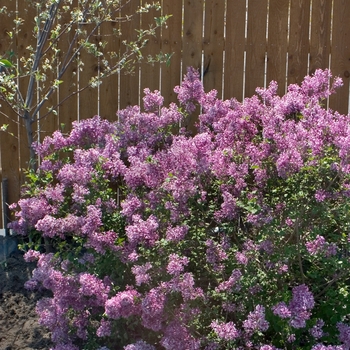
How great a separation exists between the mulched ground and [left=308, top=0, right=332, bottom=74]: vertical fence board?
2.45 m

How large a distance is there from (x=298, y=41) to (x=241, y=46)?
399 millimetres

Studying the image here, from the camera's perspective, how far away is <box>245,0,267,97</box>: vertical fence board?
4.34m

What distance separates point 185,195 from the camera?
274 centimetres

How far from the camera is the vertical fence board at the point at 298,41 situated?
14.1 ft

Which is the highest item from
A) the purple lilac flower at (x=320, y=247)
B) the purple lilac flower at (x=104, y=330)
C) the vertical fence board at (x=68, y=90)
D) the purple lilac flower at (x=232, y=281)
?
the vertical fence board at (x=68, y=90)

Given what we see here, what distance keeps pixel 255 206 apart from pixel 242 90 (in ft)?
6.52

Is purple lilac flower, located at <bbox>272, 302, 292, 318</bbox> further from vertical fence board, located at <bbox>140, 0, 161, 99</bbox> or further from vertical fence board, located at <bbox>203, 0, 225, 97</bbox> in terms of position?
vertical fence board, located at <bbox>140, 0, 161, 99</bbox>

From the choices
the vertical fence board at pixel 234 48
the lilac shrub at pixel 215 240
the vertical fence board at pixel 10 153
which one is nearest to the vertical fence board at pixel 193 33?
the vertical fence board at pixel 234 48

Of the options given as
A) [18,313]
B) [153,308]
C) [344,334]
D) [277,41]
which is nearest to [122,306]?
[153,308]

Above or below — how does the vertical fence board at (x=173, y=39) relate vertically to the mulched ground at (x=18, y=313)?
above

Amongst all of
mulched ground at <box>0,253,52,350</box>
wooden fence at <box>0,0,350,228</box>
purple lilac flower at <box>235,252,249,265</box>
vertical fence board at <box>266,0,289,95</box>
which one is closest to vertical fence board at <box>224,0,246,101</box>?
wooden fence at <box>0,0,350,228</box>

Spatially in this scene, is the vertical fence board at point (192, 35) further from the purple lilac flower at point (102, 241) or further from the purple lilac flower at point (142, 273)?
the purple lilac flower at point (142, 273)

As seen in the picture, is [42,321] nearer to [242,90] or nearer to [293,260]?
[293,260]

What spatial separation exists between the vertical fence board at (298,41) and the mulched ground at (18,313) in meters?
2.30
